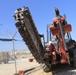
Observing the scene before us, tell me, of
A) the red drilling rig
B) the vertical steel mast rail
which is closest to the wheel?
the red drilling rig

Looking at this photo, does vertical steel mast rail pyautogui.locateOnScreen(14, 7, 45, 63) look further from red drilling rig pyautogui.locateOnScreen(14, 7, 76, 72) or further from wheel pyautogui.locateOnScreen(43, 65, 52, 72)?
wheel pyautogui.locateOnScreen(43, 65, 52, 72)

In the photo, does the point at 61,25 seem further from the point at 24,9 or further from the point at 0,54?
the point at 0,54

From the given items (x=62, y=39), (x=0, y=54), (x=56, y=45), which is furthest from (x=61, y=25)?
(x=0, y=54)

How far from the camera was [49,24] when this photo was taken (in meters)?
13.5

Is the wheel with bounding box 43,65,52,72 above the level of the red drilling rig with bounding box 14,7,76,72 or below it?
below

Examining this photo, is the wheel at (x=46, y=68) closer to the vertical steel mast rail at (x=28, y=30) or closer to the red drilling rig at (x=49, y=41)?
the red drilling rig at (x=49, y=41)

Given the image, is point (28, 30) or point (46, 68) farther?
point (46, 68)

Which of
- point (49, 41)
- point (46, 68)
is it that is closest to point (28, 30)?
point (49, 41)

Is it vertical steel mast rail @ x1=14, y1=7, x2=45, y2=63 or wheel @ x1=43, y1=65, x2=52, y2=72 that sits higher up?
vertical steel mast rail @ x1=14, y1=7, x2=45, y2=63

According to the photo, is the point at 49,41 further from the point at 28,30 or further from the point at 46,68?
the point at 28,30

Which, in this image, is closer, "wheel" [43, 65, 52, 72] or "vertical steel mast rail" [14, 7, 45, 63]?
"vertical steel mast rail" [14, 7, 45, 63]

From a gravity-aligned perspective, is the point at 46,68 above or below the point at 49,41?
below

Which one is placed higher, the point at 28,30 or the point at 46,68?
the point at 28,30

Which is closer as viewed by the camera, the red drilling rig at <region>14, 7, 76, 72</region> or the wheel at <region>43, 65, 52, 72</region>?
the red drilling rig at <region>14, 7, 76, 72</region>
